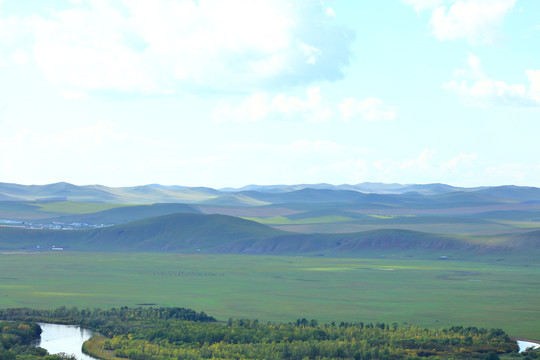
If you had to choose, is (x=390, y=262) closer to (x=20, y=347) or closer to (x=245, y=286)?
(x=245, y=286)

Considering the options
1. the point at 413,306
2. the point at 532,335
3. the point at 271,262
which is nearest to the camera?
the point at 532,335

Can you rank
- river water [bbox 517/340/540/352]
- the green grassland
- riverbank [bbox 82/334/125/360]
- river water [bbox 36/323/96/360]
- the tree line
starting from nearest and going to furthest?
the tree line → riverbank [bbox 82/334/125/360] → river water [bbox 36/323/96/360] → river water [bbox 517/340/540/352] → the green grassland

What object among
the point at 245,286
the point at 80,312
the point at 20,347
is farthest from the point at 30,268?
the point at 20,347

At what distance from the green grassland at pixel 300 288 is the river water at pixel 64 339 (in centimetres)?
1808

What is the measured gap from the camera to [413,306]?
120m

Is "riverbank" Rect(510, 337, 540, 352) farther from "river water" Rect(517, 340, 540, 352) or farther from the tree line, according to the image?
the tree line

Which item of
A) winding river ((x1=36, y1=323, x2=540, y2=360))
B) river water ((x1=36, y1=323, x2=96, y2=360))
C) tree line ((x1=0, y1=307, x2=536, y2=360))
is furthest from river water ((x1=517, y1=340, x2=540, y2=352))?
river water ((x1=36, y1=323, x2=96, y2=360))

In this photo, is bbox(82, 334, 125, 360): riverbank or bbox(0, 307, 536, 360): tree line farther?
bbox(82, 334, 125, 360): riverbank

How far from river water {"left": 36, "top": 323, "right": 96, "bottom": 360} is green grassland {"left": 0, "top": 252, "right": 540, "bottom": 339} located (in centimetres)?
1808

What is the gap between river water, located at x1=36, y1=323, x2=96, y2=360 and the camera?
84750 mm

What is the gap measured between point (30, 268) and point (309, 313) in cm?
8269

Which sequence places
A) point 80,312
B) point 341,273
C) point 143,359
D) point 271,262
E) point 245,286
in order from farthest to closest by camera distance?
point 271,262 < point 341,273 < point 245,286 < point 80,312 < point 143,359

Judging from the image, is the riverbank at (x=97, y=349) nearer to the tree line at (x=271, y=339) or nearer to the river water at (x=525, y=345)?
the tree line at (x=271, y=339)

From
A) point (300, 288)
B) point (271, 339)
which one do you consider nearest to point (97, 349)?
point (271, 339)
